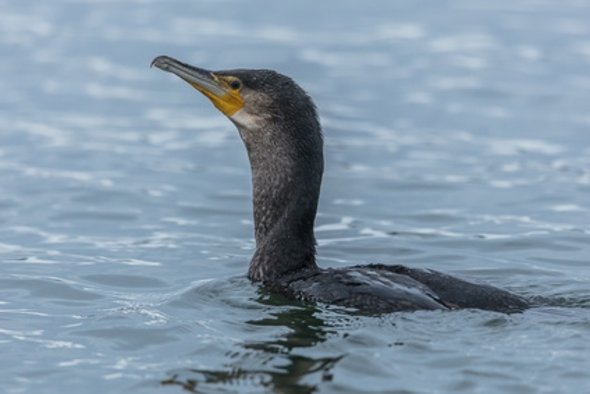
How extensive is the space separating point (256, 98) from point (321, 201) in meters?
3.95

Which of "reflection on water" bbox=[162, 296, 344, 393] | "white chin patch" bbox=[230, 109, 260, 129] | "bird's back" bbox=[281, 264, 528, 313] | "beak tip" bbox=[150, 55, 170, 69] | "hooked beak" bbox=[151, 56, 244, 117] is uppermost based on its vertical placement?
"beak tip" bbox=[150, 55, 170, 69]

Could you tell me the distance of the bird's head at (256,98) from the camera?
10.8 m

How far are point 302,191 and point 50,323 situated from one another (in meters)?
1.98

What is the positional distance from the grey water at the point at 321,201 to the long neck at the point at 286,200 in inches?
11.0

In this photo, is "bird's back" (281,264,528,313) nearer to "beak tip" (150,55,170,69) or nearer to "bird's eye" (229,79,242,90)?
"bird's eye" (229,79,242,90)

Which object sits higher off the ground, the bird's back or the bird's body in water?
the bird's body in water

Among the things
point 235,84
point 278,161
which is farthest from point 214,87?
point 278,161

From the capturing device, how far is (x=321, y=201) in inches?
581

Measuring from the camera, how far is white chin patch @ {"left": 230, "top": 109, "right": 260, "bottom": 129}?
432 inches

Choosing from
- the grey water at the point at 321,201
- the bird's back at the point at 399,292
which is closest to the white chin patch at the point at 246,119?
the grey water at the point at 321,201

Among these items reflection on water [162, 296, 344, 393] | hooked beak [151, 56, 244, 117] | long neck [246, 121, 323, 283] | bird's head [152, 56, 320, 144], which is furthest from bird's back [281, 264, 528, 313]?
hooked beak [151, 56, 244, 117]

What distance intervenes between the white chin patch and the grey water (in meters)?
1.10

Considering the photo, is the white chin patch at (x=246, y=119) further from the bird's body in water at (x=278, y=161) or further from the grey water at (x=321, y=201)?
the grey water at (x=321, y=201)

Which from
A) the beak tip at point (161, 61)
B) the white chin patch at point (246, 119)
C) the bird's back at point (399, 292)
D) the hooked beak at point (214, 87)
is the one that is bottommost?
the bird's back at point (399, 292)
